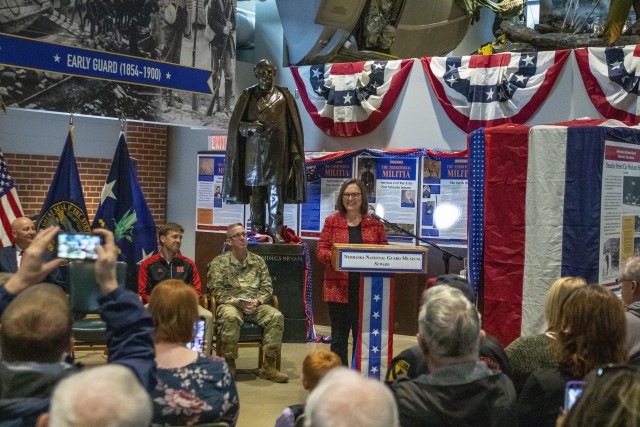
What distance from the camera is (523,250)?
6000mm

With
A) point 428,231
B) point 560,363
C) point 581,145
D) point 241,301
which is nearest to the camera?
point 560,363

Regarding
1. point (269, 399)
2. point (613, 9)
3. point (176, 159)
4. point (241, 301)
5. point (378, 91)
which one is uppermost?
point (613, 9)

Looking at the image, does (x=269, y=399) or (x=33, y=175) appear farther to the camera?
(x=33, y=175)

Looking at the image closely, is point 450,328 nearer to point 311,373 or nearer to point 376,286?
point 311,373

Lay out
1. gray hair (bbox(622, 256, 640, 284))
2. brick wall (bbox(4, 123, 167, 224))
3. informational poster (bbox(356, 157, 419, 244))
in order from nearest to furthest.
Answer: gray hair (bbox(622, 256, 640, 284)) < informational poster (bbox(356, 157, 419, 244)) < brick wall (bbox(4, 123, 167, 224))

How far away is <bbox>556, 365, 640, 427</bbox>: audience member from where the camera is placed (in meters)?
1.65

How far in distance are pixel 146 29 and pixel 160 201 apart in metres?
2.72

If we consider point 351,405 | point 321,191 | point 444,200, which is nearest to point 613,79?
point 444,200

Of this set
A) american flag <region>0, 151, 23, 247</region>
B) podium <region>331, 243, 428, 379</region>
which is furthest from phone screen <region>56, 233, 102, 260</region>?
american flag <region>0, 151, 23, 247</region>

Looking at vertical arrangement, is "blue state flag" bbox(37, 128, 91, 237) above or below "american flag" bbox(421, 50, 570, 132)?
below

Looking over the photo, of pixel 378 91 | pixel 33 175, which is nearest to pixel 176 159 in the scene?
pixel 33 175

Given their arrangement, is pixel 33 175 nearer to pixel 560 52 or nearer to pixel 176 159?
pixel 176 159

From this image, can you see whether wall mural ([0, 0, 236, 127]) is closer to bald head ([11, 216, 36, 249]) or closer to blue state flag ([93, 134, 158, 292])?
blue state flag ([93, 134, 158, 292])

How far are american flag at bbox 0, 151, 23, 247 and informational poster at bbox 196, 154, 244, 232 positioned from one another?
2870 millimetres
